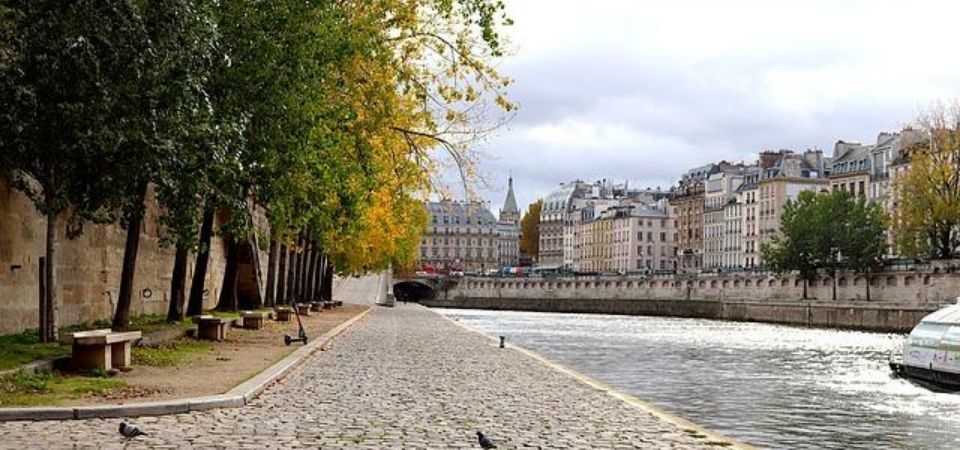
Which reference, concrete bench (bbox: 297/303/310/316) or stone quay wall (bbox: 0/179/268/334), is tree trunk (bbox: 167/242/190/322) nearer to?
stone quay wall (bbox: 0/179/268/334)

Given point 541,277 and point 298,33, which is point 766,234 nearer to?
point 541,277

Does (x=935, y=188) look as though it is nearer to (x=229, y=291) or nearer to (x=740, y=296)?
(x=740, y=296)

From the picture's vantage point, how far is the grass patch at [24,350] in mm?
20894

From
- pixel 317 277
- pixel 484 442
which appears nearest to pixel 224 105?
pixel 484 442

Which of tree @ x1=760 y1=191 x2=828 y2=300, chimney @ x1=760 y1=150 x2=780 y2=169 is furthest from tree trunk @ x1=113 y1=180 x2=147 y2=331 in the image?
chimney @ x1=760 y1=150 x2=780 y2=169

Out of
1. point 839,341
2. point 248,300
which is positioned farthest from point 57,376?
point 839,341

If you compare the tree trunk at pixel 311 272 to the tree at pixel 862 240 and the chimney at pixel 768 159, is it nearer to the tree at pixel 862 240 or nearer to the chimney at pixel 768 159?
the tree at pixel 862 240

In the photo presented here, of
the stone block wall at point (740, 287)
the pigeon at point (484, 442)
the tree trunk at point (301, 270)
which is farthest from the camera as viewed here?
the stone block wall at point (740, 287)

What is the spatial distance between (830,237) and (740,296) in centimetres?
2052

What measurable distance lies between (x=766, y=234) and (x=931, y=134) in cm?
6753

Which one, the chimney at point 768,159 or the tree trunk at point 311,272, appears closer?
the tree trunk at point 311,272

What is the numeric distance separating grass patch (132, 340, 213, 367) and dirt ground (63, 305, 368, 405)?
0.73 feet

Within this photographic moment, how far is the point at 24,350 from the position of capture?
2261 centimetres

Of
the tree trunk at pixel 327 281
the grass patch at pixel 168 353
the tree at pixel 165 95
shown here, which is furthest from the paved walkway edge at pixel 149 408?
the tree trunk at pixel 327 281
